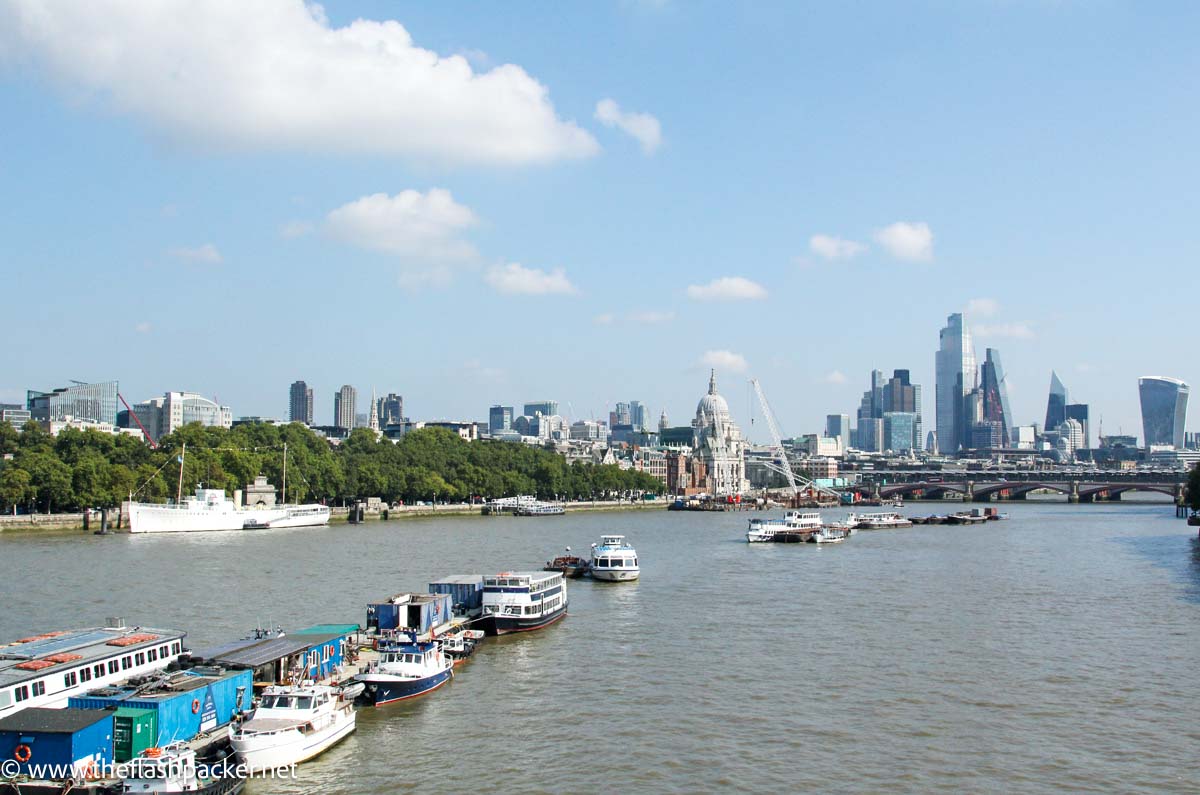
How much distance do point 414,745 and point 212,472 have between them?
8936cm

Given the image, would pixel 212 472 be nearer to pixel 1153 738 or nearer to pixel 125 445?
pixel 125 445

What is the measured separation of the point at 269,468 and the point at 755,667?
9682 centimetres

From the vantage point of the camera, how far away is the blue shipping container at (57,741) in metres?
21.1

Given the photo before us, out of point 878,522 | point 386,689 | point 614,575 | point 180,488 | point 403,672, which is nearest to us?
point 386,689

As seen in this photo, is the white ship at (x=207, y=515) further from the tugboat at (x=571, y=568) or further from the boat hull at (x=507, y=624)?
the boat hull at (x=507, y=624)

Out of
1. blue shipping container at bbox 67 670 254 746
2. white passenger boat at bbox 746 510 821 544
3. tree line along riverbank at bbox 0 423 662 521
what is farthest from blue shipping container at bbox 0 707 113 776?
tree line along riverbank at bbox 0 423 662 521

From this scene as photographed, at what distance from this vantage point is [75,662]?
2692cm

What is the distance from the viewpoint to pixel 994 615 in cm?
4559

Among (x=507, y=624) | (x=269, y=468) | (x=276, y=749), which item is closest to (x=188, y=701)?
(x=276, y=749)

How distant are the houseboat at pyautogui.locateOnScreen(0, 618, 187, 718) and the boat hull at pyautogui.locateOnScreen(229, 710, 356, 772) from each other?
4.99 meters

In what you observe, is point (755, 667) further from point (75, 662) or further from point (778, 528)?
point (778, 528)

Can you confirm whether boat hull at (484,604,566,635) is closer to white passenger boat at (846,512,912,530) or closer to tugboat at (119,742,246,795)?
tugboat at (119,742,246,795)

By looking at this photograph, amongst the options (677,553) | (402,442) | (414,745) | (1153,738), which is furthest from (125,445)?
(1153,738)

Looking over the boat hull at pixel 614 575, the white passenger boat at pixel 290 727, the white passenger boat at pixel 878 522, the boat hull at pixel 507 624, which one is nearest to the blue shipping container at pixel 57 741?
the white passenger boat at pixel 290 727
